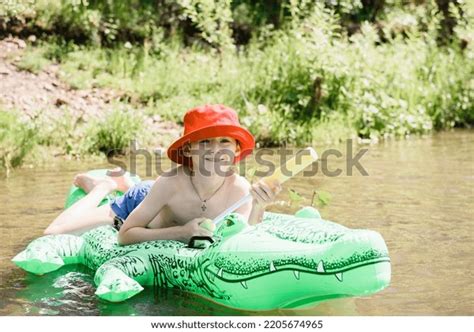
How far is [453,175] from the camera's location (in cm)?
656

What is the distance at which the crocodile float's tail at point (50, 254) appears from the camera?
158 inches

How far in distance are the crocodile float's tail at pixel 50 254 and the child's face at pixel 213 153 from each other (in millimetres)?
866

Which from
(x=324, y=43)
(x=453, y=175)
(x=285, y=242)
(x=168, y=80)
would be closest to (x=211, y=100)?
(x=168, y=80)

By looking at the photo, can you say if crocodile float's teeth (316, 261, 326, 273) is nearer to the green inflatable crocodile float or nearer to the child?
the green inflatable crocodile float

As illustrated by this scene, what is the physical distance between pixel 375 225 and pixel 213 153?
156 centimetres

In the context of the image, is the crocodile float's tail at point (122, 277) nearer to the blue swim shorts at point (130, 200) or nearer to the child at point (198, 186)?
the child at point (198, 186)

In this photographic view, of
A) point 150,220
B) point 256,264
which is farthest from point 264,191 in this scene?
point 150,220

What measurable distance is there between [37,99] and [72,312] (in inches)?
212

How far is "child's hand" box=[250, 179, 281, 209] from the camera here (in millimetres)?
3545

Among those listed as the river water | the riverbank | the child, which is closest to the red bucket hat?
the child

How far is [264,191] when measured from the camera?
356cm

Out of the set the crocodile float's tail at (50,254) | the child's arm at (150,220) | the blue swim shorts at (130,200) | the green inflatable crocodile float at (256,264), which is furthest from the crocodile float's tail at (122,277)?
the blue swim shorts at (130,200)

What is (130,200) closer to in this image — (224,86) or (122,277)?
(122,277)
